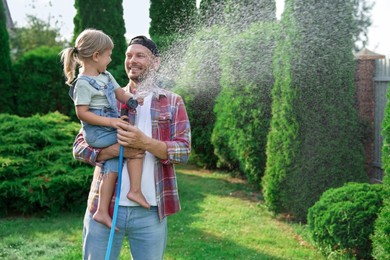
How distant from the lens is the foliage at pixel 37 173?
6203 millimetres

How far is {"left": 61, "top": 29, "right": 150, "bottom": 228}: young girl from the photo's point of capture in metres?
2.50

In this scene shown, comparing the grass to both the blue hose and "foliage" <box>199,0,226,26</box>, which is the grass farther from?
"foliage" <box>199,0,226,26</box>

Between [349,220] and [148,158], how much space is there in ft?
7.81

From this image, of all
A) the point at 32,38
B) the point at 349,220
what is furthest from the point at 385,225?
the point at 32,38

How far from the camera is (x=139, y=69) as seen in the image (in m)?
2.58

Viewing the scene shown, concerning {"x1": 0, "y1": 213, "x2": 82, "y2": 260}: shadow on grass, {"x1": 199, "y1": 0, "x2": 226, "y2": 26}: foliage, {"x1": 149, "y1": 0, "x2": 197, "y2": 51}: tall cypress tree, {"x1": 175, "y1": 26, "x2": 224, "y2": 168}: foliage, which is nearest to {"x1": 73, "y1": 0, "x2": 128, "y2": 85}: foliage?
{"x1": 149, "y1": 0, "x2": 197, "y2": 51}: tall cypress tree

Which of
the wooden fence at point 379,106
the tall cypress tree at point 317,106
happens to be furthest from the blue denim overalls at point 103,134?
the wooden fence at point 379,106

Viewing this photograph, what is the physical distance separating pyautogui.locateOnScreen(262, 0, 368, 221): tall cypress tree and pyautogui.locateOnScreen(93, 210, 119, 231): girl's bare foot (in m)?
3.58

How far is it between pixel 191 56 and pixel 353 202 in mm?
4911

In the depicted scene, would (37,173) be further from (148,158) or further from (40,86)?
(40,86)

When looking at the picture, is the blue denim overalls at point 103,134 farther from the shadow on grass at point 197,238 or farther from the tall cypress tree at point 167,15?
the tall cypress tree at point 167,15


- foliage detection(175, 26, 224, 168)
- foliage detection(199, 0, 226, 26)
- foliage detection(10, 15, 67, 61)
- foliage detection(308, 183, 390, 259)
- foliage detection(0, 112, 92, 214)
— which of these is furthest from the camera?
foliage detection(10, 15, 67, 61)

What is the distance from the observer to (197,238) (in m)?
5.34

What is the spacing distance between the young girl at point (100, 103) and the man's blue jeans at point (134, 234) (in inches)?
2.3
